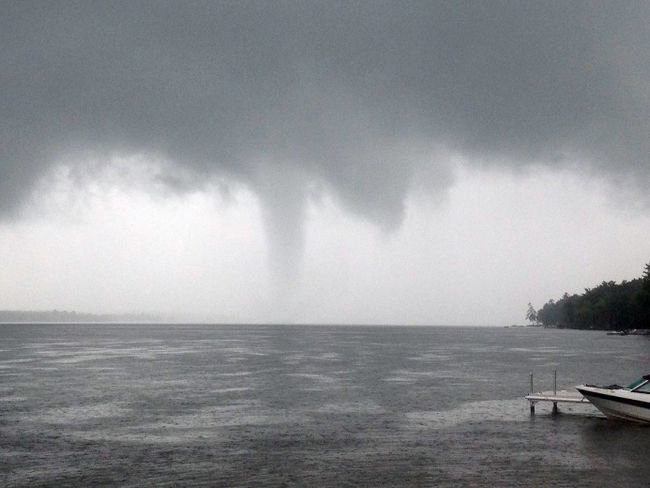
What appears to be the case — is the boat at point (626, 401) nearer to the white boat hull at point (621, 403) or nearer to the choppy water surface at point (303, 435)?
the white boat hull at point (621, 403)

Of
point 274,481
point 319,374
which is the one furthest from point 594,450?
point 319,374

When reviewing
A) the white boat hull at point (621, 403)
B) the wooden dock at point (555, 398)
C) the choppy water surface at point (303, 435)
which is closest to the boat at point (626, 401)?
the white boat hull at point (621, 403)

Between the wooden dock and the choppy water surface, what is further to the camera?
the wooden dock

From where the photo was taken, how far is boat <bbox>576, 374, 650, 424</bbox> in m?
38.8

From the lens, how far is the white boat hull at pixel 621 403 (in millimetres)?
38781

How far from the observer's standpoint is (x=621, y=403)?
39.7 m

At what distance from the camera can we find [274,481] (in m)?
25.9

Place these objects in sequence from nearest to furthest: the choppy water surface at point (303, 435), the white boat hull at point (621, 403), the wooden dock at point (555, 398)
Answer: the choppy water surface at point (303, 435) < the white boat hull at point (621, 403) < the wooden dock at point (555, 398)

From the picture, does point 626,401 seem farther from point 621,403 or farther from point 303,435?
point 303,435

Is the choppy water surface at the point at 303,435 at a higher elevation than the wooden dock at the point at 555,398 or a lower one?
lower

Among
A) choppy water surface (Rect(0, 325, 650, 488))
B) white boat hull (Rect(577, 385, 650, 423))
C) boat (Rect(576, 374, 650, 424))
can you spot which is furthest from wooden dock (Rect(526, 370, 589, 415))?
boat (Rect(576, 374, 650, 424))

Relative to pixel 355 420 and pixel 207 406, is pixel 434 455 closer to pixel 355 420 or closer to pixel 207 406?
pixel 355 420

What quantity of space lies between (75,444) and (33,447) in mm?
1937

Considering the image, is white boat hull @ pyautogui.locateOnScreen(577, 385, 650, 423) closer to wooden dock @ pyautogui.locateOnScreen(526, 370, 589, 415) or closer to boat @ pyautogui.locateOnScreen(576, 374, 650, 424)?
boat @ pyautogui.locateOnScreen(576, 374, 650, 424)
